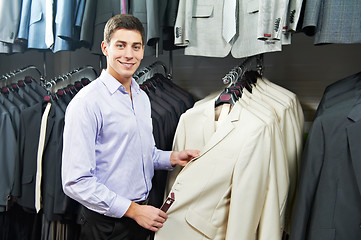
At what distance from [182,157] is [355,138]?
638mm

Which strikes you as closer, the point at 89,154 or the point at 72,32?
the point at 89,154

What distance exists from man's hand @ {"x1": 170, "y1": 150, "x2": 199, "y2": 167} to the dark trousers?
292mm

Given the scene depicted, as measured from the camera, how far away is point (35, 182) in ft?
5.72

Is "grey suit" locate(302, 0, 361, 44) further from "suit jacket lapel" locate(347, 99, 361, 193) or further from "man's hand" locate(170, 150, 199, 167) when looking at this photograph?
"man's hand" locate(170, 150, 199, 167)

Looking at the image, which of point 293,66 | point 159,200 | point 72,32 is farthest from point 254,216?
point 72,32

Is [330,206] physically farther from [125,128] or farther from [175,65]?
[175,65]

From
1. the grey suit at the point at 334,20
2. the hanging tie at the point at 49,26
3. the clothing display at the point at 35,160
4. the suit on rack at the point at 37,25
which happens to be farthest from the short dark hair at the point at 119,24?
the suit on rack at the point at 37,25

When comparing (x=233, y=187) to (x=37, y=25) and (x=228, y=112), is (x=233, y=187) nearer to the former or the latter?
(x=228, y=112)

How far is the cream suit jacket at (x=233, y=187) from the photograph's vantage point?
1132 millimetres

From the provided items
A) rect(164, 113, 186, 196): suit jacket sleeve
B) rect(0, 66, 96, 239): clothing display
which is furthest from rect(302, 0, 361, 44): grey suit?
rect(0, 66, 96, 239): clothing display

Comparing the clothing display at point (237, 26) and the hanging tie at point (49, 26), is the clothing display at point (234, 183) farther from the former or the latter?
the hanging tie at point (49, 26)

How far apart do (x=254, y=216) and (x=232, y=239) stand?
11cm

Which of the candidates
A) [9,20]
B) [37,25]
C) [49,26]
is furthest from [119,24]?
[9,20]

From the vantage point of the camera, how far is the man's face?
3.91 ft
